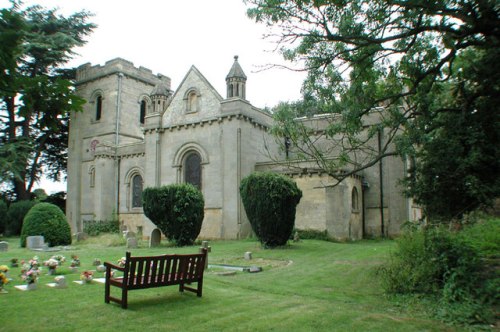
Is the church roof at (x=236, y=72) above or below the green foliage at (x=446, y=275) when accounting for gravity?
above

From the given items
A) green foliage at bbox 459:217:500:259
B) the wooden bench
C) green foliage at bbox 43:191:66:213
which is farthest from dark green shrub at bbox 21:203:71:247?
green foliage at bbox 43:191:66:213

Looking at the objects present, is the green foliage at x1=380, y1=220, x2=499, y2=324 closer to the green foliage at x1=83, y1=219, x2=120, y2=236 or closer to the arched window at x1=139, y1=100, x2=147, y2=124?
the green foliage at x1=83, y1=219, x2=120, y2=236

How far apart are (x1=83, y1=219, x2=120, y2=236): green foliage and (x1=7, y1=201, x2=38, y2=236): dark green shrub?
5.70 m

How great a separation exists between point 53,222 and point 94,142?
1775cm

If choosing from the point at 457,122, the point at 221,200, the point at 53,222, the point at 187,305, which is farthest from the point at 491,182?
the point at 53,222

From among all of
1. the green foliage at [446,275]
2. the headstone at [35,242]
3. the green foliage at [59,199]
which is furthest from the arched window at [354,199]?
the green foliage at [59,199]

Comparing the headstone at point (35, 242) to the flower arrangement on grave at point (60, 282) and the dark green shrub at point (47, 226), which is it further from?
the flower arrangement on grave at point (60, 282)

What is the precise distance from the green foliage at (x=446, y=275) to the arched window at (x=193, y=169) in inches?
794

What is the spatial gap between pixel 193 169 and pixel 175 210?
839 centimetres

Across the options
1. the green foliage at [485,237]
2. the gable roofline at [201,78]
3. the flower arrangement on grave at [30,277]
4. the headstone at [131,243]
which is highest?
the gable roofline at [201,78]

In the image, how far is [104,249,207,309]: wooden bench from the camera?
738 cm

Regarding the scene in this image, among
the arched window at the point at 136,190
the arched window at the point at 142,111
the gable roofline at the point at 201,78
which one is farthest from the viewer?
the arched window at the point at 142,111

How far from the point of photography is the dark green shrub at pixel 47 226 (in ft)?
73.2

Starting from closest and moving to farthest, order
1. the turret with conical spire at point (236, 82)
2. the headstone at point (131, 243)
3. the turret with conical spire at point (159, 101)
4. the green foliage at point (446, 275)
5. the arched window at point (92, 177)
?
the green foliage at point (446, 275) < the headstone at point (131, 243) < the turret with conical spire at point (236, 82) < the turret with conical spire at point (159, 101) < the arched window at point (92, 177)
